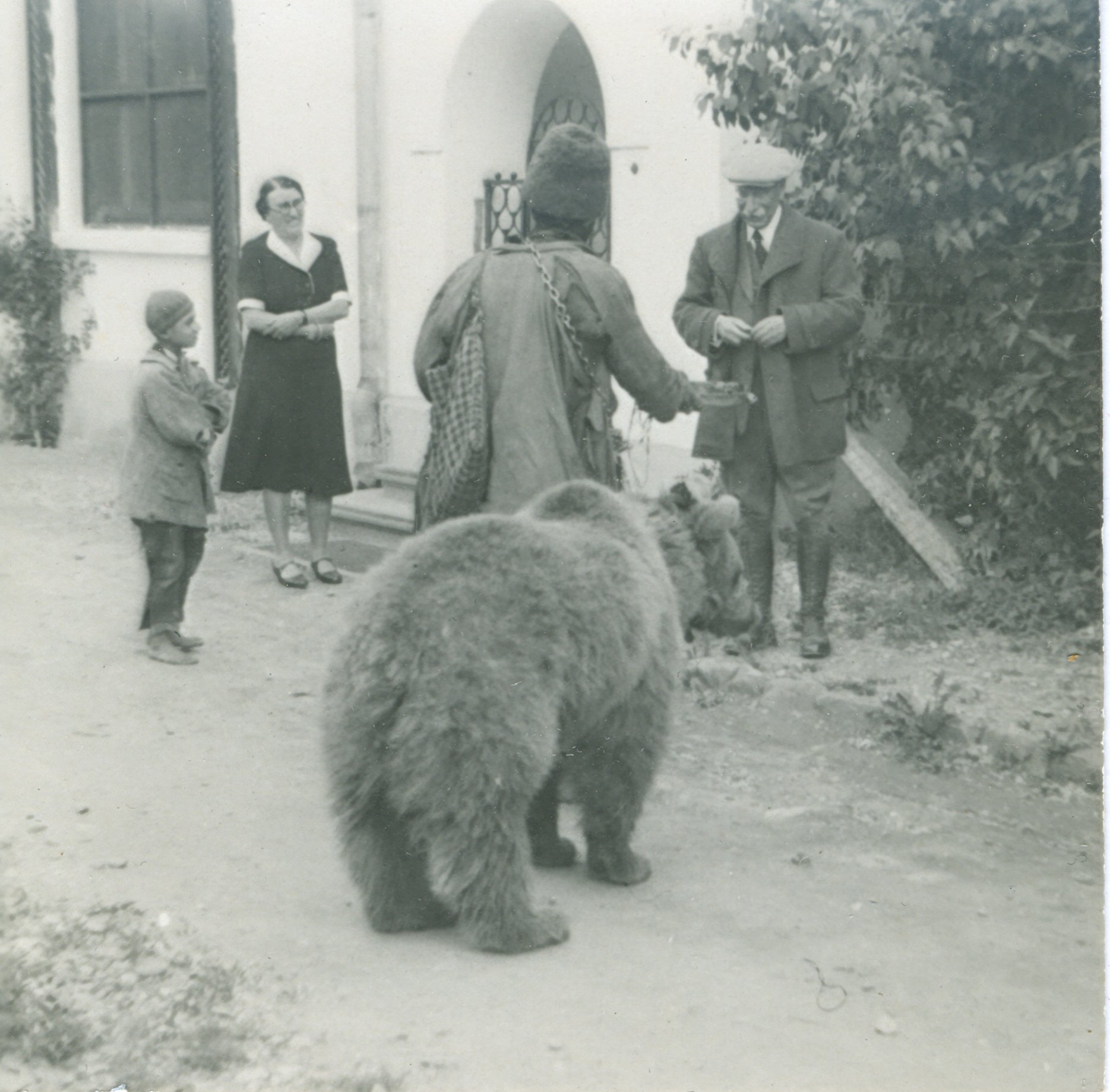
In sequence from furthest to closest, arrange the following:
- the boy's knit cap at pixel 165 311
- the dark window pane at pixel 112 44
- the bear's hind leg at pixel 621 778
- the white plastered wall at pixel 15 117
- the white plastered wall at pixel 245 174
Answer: the white plastered wall at pixel 15 117, the dark window pane at pixel 112 44, the white plastered wall at pixel 245 174, the boy's knit cap at pixel 165 311, the bear's hind leg at pixel 621 778

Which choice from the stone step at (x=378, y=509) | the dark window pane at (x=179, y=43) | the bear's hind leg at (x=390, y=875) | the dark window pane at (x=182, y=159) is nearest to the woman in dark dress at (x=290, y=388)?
the stone step at (x=378, y=509)

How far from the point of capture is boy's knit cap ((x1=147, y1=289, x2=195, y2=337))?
687 cm

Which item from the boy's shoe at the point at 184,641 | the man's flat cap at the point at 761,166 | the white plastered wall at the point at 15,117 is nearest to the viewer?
the man's flat cap at the point at 761,166

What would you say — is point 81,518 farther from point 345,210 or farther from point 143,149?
point 143,149

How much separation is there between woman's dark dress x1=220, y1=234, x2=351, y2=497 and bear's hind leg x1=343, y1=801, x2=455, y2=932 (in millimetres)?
4680

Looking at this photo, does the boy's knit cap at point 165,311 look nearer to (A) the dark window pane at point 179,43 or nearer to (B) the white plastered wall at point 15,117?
(A) the dark window pane at point 179,43

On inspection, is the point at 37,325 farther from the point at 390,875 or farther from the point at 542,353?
the point at 390,875

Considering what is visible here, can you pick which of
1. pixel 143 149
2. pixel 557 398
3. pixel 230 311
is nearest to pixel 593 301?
pixel 557 398

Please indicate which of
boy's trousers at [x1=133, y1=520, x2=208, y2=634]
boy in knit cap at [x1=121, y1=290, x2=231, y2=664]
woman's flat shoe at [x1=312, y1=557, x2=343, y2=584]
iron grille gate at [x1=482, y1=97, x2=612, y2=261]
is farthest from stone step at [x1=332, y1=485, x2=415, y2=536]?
boy in knit cap at [x1=121, y1=290, x2=231, y2=664]

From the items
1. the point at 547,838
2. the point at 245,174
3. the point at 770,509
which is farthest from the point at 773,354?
the point at 245,174

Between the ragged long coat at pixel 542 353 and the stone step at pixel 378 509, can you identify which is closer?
the ragged long coat at pixel 542 353

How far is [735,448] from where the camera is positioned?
7051 mm

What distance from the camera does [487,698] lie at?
392cm

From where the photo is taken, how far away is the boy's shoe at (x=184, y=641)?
7270 mm
